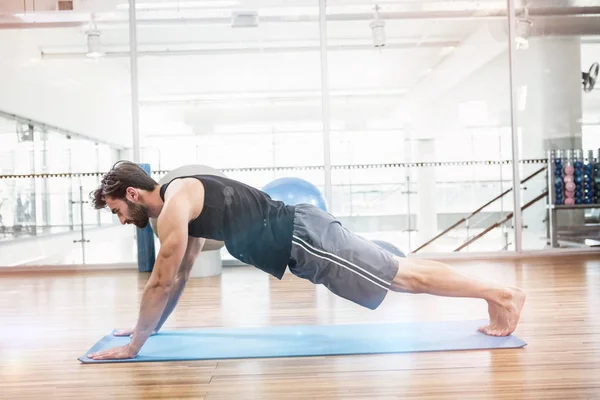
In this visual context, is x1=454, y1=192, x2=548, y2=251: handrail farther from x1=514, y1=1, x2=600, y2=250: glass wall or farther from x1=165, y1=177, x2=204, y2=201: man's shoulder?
x1=165, y1=177, x2=204, y2=201: man's shoulder

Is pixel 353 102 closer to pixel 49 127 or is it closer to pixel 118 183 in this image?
pixel 49 127

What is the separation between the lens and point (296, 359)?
2004mm

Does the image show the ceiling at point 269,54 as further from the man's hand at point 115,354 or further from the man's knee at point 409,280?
the man's knee at point 409,280

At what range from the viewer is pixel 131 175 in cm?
194

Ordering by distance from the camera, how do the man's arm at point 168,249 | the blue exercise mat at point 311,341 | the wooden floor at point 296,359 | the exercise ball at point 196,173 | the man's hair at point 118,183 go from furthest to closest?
1. the exercise ball at point 196,173
2. the blue exercise mat at point 311,341
3. the man's hair at point 118,183
4. the man's arm at point 168,249
5. the wooden floor at point 296,359

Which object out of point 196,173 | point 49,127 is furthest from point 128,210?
point 49,127

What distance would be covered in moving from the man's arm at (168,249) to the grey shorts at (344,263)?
0.39m

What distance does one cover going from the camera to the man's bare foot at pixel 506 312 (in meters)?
2.14

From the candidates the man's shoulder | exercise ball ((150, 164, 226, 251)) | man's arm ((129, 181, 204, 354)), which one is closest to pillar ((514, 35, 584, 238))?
exercise ball ((150, 164, 226, 251))

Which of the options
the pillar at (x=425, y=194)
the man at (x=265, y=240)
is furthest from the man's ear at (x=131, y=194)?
the pillar at (x=425, y=194)

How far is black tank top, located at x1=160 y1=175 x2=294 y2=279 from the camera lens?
1.95 meters

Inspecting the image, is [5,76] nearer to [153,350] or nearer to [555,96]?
[153,350]

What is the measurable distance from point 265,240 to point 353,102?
→ 3525 mm

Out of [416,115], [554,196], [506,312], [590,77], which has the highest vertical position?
[590,77]
